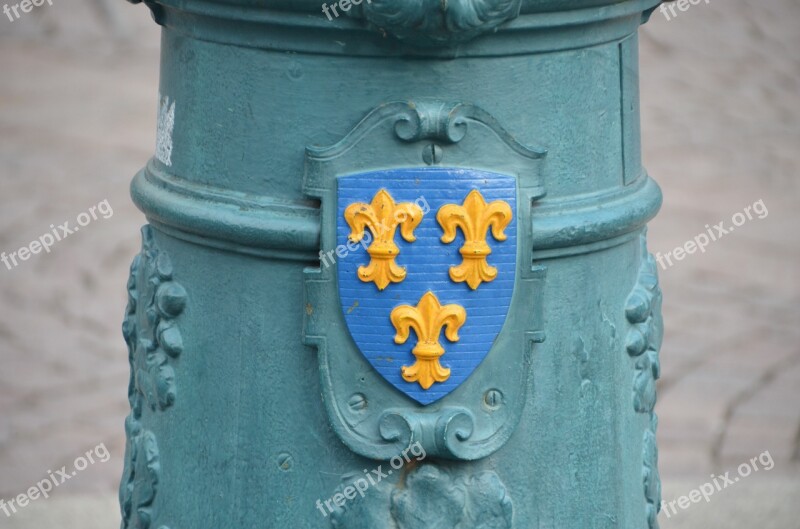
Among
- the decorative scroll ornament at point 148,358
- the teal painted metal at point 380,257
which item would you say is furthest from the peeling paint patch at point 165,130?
the decorative scroll ornament at point 148,358

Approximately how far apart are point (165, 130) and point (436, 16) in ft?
1.68

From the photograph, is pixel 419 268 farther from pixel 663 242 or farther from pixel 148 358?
pixel 663 242

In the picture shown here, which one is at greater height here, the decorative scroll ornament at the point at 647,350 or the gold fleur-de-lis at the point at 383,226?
the gold fleur-de-lis at the point at 383,226

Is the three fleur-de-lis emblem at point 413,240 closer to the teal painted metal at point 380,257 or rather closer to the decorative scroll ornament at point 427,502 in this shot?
the teal painted metal at point 380,257

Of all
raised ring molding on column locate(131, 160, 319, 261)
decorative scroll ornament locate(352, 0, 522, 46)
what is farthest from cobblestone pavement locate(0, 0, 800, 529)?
decorative scroll ornament locate(352, 0, 522, 46)

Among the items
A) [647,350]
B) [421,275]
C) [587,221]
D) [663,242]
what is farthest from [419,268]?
[663,242]

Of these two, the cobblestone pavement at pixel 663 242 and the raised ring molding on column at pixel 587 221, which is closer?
the raised ring molding on column at pixel 587 221

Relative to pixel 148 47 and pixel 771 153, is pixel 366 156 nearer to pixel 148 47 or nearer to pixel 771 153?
pixel 771 153

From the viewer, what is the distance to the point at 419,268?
1.78m

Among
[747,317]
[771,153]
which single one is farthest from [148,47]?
[747,317]

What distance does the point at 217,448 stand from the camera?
193cm

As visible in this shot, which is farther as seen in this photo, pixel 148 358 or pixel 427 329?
pixel 148 358

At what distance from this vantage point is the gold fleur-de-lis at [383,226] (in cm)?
176

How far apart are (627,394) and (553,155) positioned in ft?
1.33
